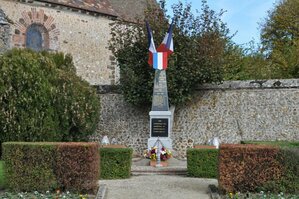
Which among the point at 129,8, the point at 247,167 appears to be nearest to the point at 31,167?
the point at 247,167

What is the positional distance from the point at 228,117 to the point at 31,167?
9.53m

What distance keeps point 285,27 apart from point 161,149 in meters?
19.7

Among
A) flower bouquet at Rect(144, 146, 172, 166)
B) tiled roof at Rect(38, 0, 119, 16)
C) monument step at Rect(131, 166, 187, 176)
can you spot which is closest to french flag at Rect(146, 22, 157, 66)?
flower bouquet at Rect(144, 146, 172, 166)

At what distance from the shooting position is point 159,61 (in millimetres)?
14875

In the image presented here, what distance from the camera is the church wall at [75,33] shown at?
61.1 feet

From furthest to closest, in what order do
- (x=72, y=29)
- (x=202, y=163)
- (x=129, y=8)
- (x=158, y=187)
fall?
(x=129, y=8), (x=72, y=29), (x=202, y=163), (x=158, y=187)

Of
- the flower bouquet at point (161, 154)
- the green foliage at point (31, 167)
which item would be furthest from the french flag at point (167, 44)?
the green foliage at point (31, 167)

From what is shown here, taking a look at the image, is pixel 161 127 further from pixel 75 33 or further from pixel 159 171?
pixel 75 33

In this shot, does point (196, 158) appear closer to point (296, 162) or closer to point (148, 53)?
point (296, 162)

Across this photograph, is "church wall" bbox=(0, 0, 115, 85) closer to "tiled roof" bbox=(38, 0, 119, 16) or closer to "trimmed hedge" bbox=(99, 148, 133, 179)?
"tiled roof" bbox=(38, 0, 119, 16)

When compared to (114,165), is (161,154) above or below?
above

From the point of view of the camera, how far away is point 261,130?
16281 mm

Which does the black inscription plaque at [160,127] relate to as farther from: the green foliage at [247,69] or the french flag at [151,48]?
the green foliage at [247,69]

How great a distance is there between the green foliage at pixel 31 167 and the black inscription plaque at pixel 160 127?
6.19 metres
